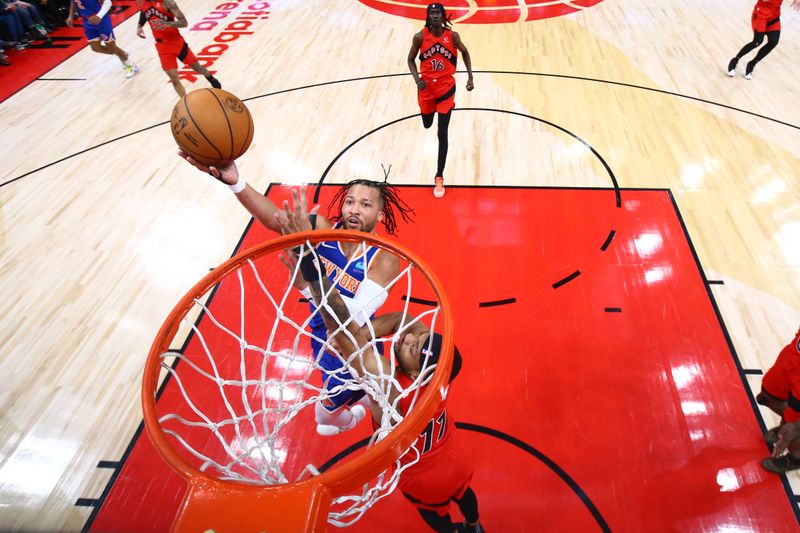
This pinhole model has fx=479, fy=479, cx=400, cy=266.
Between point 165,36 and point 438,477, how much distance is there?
18.4 ft

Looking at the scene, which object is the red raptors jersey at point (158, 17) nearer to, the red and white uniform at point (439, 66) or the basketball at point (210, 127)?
the red and white uniform at point (439, 66)

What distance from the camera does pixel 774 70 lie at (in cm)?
620

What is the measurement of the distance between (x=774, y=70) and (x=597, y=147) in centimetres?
331

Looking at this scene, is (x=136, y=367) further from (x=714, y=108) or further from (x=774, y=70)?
(x=774, y=70)

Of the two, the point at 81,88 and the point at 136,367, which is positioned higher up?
the point at 81,88

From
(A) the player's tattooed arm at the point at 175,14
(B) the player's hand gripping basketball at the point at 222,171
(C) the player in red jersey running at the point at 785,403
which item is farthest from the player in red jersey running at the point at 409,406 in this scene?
(A) the player's tattooed arm at the point at 175,14

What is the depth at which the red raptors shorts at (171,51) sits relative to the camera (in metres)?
5.45

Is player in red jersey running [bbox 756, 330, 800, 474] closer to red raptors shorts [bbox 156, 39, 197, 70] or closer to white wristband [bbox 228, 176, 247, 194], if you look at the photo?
white wristband [bbox 228, 176, 247, 194]

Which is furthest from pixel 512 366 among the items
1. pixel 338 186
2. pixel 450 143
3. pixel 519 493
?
pixel 450 143

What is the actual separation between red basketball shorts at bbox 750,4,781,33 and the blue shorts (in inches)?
321

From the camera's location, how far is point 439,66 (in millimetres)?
4102

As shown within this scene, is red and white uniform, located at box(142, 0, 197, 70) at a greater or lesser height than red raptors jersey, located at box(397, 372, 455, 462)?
greater

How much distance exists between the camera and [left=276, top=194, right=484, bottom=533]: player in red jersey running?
1.89 metres

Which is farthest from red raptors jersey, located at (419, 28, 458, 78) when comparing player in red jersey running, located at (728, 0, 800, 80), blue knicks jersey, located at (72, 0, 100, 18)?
blue knicks jersey, located at (72, 0, 100, 18)
